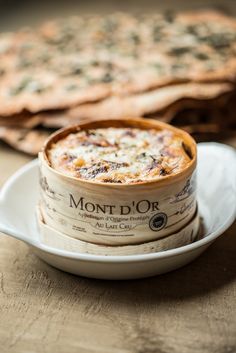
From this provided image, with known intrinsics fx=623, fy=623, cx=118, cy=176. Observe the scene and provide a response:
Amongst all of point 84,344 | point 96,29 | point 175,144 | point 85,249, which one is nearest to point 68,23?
point 96,29

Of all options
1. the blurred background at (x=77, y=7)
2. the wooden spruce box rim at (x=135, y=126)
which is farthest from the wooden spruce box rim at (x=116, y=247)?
the blurred background at (x=77, y=7)

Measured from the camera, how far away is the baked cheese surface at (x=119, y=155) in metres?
1.02

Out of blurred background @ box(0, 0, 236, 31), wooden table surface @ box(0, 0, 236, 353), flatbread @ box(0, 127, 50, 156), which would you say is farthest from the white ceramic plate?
blurred background @ box(0, 0, 236, 31)

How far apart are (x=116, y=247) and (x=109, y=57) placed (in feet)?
2.60

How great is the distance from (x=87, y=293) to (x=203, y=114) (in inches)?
27.5

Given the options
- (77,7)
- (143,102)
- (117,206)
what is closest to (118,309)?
(117,206)

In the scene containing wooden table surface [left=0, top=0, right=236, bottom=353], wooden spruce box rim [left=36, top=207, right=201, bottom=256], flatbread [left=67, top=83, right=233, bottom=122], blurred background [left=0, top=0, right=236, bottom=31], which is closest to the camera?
wooden table surface [left=0, top=0, right=236, bottom=353]

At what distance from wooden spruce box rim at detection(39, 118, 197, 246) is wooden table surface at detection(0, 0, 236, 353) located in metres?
0.08

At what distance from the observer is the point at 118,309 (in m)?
0.97

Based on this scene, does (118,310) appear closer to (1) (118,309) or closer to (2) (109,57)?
(1) (118,309)

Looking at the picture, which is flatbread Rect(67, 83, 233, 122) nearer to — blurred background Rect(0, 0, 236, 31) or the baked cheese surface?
the baked cheese surface

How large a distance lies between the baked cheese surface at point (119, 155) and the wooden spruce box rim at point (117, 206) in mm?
24

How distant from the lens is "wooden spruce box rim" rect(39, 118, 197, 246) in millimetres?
972

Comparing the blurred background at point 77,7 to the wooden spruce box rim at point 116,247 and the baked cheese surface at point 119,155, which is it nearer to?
the baked cheese surface at point 119,155
